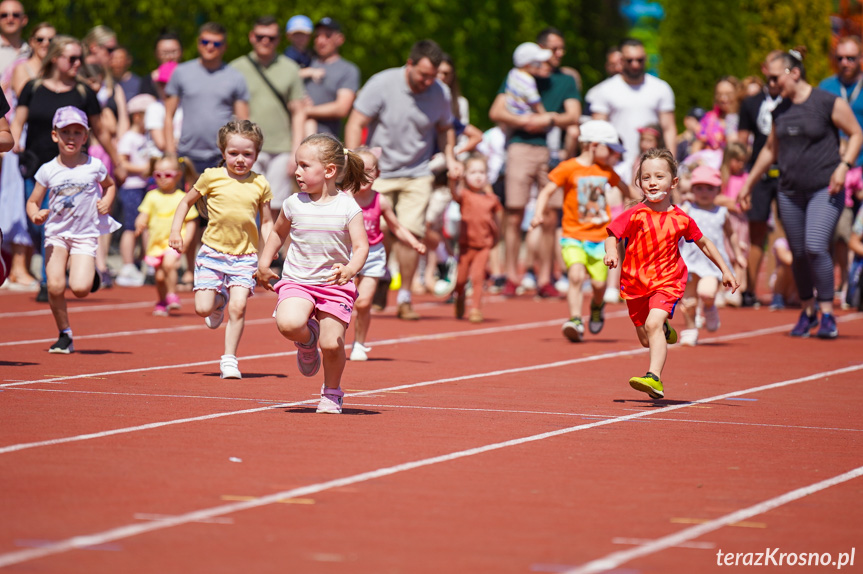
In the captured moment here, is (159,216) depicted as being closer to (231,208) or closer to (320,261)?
(231,208)

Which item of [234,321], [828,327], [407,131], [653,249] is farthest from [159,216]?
[653,249]

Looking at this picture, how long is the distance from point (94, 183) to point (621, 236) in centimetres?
431

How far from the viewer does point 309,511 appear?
20.6 feet

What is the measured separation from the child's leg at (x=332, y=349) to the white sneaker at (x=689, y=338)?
573cm

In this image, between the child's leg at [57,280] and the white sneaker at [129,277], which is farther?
the white sneaker at [129,277]

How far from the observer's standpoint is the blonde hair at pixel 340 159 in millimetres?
9328

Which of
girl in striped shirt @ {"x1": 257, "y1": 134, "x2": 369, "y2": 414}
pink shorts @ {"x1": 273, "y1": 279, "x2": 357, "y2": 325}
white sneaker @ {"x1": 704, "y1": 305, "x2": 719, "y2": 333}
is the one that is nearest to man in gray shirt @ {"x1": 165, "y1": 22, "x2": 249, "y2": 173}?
white sneaker @ {"x1": 704, "y1": 305, "x2": 719, "y2": 333}

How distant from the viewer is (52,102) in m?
15.6

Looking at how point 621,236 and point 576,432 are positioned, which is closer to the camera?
point 576,432

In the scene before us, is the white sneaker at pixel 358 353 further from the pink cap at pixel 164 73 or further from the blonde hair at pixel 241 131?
the pink cap at pixel 164 73

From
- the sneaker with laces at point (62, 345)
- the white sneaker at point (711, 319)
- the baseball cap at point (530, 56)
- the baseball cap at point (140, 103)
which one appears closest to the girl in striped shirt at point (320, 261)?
the sneaker with laces at point (62, 345)

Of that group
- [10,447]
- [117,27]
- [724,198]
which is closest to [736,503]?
[10,447]

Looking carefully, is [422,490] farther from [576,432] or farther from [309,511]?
[576,432]

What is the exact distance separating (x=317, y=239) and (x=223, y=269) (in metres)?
2.11
